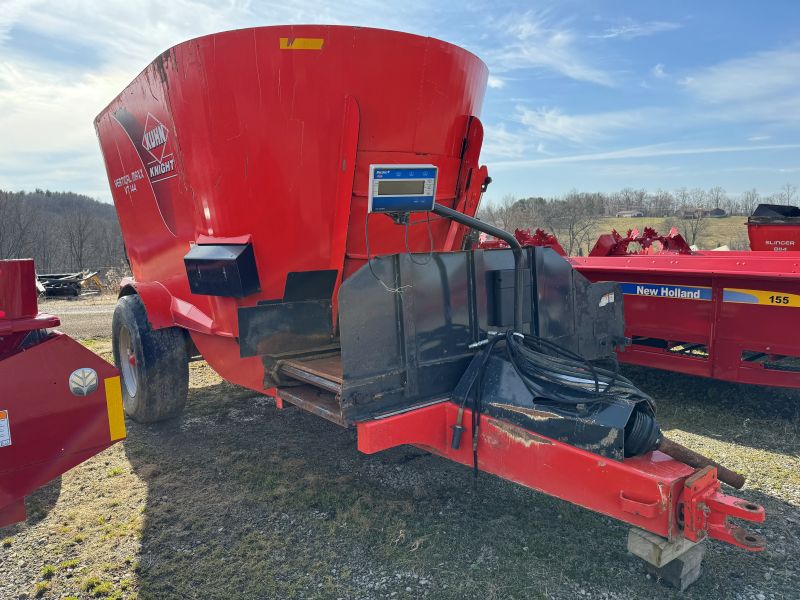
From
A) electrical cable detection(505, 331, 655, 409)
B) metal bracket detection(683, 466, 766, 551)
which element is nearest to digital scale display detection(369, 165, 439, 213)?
electrical cable detection(505, 331, 655, 409)

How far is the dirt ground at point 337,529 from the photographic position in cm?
253

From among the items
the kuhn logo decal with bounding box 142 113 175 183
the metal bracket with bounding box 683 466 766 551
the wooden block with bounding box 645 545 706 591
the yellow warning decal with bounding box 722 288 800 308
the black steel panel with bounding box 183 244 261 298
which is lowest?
the wooden block with bounding box 645 545 706 591

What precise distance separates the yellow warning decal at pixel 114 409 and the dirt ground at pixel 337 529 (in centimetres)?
48

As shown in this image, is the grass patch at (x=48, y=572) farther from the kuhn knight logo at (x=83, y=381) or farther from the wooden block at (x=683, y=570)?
the wooden block at (x=683, y=570)

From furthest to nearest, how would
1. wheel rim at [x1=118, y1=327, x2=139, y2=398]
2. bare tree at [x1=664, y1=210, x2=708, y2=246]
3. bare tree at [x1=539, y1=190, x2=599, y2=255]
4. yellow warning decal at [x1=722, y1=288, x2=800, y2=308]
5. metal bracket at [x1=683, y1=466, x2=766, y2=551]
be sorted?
bare tree at [x1=539, y1=190, x2=599, y2=255] < bare tree at [x1=664, y1=210, x2=708, y2=246] < wheel rim at [x1=118, y1=327, x2=139, y2=398] < yellow warning decal at [x1=722, y1=288, x2=800, y2=308] < metal bracket at [x1=683, y1=466, x2=766, y2=551]

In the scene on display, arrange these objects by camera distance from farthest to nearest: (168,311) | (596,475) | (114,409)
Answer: (168,311) → (114,409) → (596,475)

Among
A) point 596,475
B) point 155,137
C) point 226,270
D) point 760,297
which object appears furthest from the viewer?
point 760,297

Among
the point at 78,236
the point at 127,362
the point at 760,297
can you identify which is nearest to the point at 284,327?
the point at 127,362

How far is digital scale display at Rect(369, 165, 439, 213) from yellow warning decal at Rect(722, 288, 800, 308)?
9.65 ft

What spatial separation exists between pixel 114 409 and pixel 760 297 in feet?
14.3

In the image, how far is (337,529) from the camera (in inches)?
118

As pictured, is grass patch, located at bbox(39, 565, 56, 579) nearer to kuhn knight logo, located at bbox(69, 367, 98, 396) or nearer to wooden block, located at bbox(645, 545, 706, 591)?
kuhn knight logo, located at bbox(69, 367, 98, 396)

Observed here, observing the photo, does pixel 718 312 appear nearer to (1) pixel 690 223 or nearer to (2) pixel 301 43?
(2) pixel 301 43

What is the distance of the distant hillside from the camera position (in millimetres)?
55156
